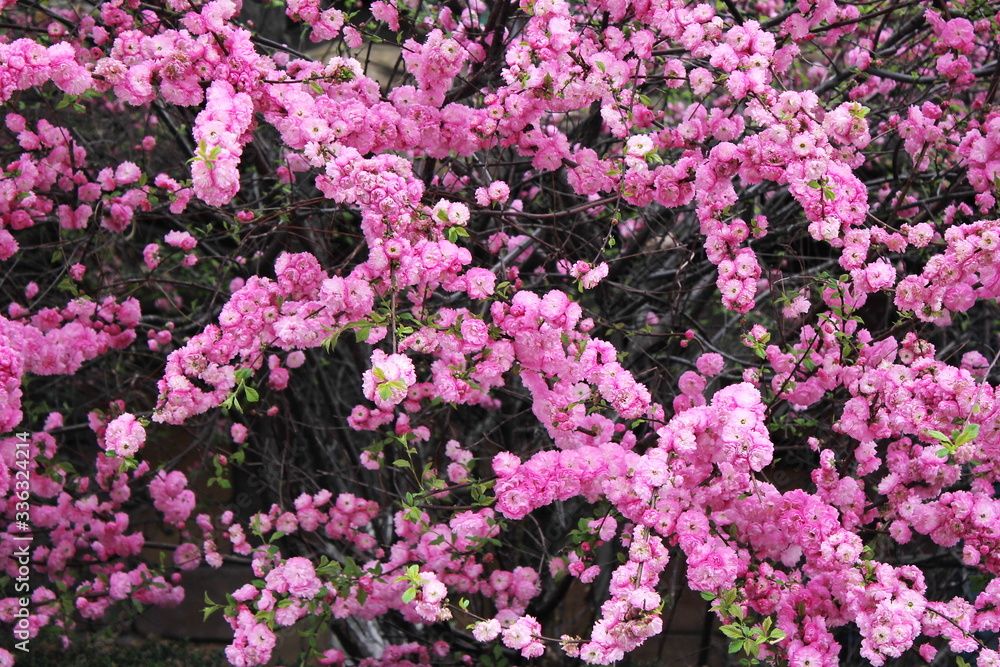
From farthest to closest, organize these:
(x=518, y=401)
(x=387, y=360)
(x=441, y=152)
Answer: (x=518, y=401) < (x=441, y=152) < (x=387, y=360)

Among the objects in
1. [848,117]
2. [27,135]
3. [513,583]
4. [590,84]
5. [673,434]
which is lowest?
[513,583]

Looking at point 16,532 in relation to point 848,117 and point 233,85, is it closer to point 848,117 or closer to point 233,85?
point 233,85

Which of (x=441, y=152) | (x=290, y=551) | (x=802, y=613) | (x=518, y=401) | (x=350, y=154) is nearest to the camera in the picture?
(x=350, y=154)

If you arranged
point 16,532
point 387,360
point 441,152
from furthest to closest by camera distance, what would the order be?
point 16,532 → point 441,152 → point 387,360

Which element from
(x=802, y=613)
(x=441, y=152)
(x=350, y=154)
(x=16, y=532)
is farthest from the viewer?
(x=16, y=532)

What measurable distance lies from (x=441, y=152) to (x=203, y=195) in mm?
1059

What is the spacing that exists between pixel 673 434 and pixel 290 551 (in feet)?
8.04

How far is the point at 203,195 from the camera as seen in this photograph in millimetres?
2109

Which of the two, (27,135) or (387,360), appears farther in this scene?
(27,135)

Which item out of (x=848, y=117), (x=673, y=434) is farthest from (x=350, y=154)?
(x=848, y=117)

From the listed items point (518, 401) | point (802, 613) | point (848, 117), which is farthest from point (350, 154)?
point (518, 401)

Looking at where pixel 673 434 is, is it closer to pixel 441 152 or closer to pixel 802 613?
pixel 802 613

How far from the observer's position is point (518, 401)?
171 inches

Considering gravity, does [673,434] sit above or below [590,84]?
below
